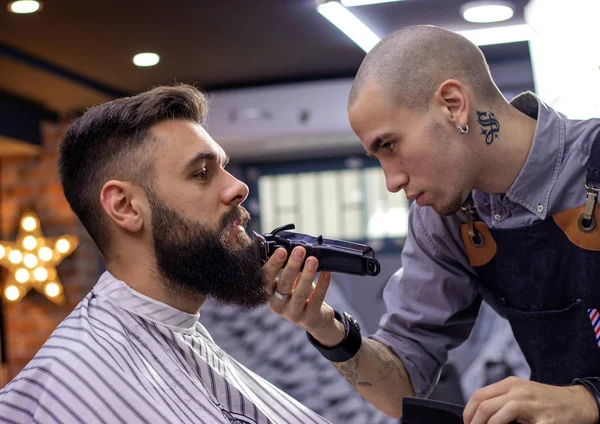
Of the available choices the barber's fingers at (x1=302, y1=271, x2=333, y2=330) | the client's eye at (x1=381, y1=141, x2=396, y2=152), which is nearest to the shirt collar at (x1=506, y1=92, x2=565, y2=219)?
the client's eye at (x1=381, y1=141, x2=396, y2=152)

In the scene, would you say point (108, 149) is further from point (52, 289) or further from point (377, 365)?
point (52, 289)

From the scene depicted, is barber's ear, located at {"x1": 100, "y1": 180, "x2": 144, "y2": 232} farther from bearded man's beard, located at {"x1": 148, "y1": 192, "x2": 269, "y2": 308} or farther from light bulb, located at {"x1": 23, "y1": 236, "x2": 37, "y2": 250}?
light bulb, located at {"x1": 23, "y1": 236, "x2": 37, "y2": 250}

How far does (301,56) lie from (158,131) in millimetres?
3442

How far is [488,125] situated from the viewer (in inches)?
66.9

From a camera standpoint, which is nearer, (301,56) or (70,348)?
(70,348)

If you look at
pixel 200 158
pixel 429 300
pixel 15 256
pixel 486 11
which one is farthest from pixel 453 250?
pixel 15 256

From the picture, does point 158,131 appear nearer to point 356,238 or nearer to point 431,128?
point 431,128

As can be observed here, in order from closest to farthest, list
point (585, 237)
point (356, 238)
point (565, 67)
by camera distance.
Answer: point (585, 237) → point (565, 67) → point (356, 238)

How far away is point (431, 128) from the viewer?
168 centimetres

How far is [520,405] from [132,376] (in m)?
0.70

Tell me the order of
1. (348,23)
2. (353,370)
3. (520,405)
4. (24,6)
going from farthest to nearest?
(348,23), (24,6), (353,370), (520,405)

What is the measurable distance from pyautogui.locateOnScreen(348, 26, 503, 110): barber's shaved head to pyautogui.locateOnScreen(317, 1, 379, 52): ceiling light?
2.31m

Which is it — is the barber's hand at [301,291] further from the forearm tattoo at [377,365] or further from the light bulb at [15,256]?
the light bulb at [15,256]

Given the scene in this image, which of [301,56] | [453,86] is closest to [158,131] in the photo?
[453,86]
